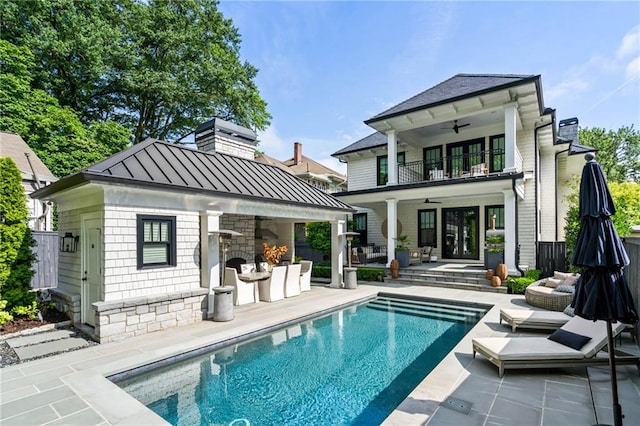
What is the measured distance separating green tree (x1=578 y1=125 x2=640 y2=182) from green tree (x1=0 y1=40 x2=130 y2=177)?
40846mm

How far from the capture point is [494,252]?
37.7ft

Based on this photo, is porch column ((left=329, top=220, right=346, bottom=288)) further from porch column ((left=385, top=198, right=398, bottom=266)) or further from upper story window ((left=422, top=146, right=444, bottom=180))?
upper story window ((left=422, top=146, right=444, bottom=180))

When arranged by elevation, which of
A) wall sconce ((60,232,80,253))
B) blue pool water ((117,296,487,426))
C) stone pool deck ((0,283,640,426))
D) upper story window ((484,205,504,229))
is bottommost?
blue pool water ((117,296,487,426))

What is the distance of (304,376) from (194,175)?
16.9ft

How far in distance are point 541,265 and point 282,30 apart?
14.5 meters

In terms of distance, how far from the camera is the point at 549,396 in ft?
12.5

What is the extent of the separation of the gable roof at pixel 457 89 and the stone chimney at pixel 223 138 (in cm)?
551

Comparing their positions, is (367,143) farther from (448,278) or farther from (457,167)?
(448,278)

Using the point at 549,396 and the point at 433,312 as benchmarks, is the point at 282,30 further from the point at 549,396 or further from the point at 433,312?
the point at 549,396

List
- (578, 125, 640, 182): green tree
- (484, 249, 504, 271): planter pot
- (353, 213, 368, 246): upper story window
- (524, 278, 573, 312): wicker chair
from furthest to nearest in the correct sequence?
(578, 125, 640, 182): green tree < (353, 213, 368, 246): upper story window < (484, 249, 504, 271): planter pot < (524, 278, 573, 312): wicker chair

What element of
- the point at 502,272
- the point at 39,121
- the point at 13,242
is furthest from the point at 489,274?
the point at 39,121

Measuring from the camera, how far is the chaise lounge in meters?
4.35

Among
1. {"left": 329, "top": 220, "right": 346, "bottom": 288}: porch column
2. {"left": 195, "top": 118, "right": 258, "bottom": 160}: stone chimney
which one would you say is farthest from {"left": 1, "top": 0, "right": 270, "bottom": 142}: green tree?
{"left": 329, "top": 220, "right": 346, "bottom": 288}: porch column

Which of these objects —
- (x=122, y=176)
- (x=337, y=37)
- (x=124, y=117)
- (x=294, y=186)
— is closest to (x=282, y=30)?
(x=337, y=37)
